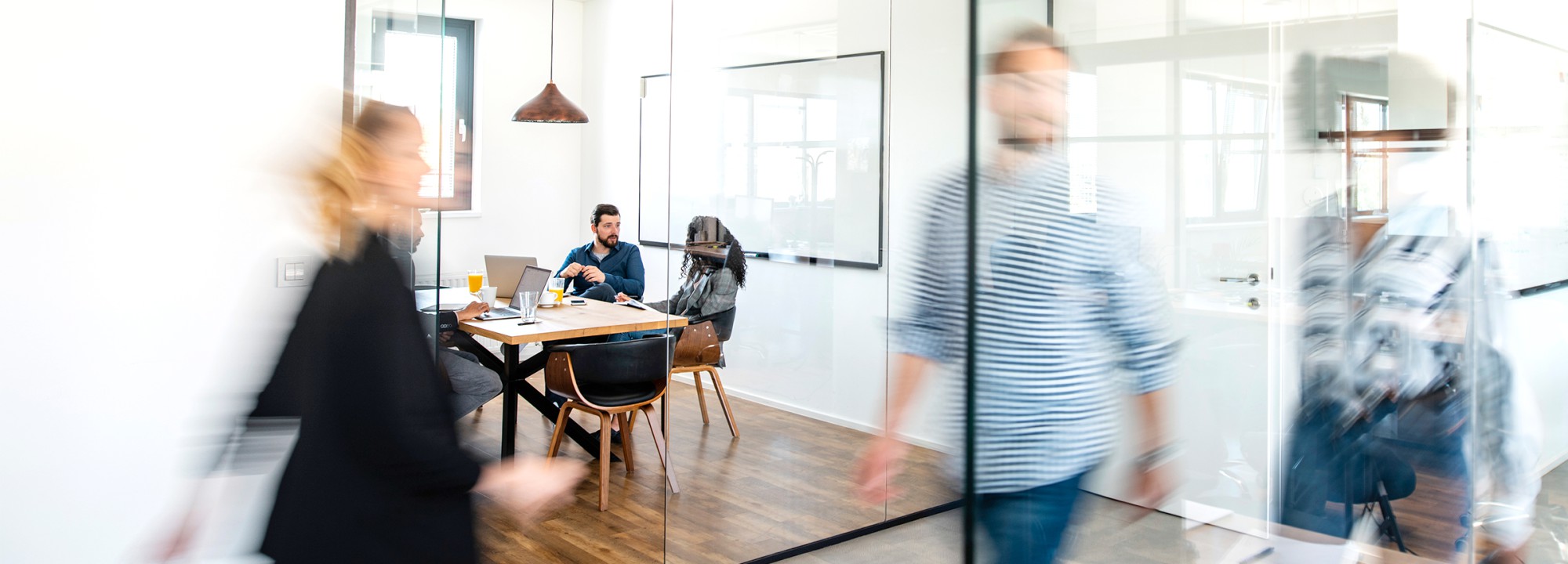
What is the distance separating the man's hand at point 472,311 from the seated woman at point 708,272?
143 centimetres

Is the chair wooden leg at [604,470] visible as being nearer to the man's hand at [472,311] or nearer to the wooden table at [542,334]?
the wooden table at [542,334]

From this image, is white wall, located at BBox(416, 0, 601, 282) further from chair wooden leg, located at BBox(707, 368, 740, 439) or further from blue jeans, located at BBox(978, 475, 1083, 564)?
blue jeans, located at BBox(978, 475, 1083, 564)

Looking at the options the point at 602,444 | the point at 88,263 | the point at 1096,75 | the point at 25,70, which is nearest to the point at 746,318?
the point at 602,444

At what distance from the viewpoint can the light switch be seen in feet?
7.72

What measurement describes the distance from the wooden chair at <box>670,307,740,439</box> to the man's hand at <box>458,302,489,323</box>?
148 centimetres

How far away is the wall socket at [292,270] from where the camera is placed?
Answer: 2.35 metres

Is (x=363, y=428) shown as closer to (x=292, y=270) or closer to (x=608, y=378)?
(x=292, y=270)

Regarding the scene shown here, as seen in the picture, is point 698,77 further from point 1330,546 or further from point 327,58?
point 1330,546

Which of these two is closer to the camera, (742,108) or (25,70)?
(25,70)

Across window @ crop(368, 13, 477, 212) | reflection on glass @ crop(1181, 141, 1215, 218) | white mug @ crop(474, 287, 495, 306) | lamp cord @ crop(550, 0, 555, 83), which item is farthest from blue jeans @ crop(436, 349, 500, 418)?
lamp cord @ crop(550, 0, 555, 83)

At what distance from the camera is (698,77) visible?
9.39ft

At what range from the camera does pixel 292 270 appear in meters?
2.36

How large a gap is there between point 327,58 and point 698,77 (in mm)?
990

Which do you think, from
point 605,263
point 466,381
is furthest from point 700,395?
point 605,263
